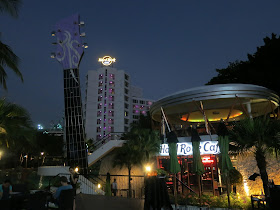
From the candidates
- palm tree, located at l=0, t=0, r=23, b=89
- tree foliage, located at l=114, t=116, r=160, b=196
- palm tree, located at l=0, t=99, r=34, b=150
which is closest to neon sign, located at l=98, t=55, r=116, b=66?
tree foliage, located at l=114, t=116, r=160, b=196

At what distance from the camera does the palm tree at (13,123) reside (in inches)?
444

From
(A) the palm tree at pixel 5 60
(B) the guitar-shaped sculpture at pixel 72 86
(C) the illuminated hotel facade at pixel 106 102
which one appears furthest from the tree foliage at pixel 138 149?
(C) the illuminated hotel facade at pixel 106 102

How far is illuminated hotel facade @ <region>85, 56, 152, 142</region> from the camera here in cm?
8512

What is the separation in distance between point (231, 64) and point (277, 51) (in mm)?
13885

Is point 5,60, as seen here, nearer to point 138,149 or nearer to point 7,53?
point 7,53

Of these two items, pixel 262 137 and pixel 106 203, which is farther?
pixel 262 137

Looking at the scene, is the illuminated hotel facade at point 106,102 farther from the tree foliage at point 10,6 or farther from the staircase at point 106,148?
the tree foliage at point 10,6

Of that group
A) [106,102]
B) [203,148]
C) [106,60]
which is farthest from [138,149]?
[106,60]

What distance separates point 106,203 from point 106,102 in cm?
7884

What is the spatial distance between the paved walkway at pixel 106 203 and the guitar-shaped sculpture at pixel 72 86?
12802mm

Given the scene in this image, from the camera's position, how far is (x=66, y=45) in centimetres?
2658

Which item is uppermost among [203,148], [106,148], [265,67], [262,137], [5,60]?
[265,67]

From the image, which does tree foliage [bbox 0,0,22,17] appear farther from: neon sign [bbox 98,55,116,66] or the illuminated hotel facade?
neon sign [bbox 98,55,116,66]

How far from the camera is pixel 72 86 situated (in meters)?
25.4
